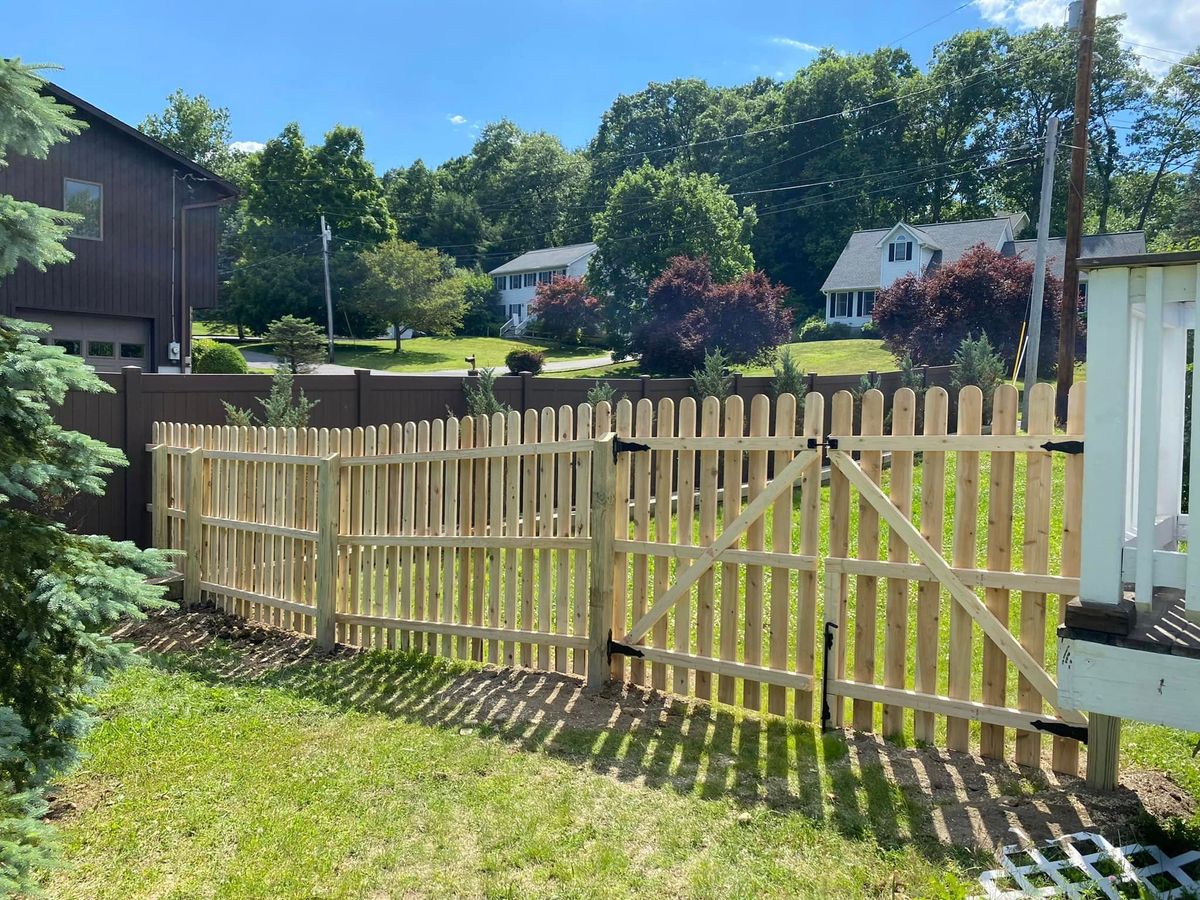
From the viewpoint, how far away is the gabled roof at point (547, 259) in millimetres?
56731

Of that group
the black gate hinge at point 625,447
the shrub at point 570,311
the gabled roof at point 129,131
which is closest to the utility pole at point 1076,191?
the black gate hinge at point 625,447

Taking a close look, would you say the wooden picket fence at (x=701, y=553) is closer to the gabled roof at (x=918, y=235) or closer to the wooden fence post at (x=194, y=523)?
the wooden fence post at (x=194, y=523)

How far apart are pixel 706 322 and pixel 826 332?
16.4 meters

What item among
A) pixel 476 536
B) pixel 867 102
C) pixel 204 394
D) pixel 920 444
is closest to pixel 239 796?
pixel 476 536

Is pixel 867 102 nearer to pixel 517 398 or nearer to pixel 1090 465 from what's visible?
pixel 517 398

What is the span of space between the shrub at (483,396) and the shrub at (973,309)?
716 inches

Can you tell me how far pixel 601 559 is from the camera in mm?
5125

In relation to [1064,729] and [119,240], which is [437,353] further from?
[1064,729]

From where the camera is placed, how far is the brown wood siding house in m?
17.2

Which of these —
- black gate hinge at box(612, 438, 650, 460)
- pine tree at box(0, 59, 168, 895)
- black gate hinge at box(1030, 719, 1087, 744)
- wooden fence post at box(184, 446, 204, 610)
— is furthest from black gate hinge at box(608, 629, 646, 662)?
wooden fence post at box(184, 446, 204, 610)

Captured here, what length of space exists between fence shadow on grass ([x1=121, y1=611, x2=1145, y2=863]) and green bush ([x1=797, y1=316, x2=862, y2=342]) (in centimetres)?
3967

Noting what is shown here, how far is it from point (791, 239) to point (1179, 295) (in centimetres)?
6205

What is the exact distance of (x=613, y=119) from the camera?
7994 centimetres

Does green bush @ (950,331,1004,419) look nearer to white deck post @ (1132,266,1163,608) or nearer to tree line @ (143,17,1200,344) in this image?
white deck post @ (1132,266,1163,608)
